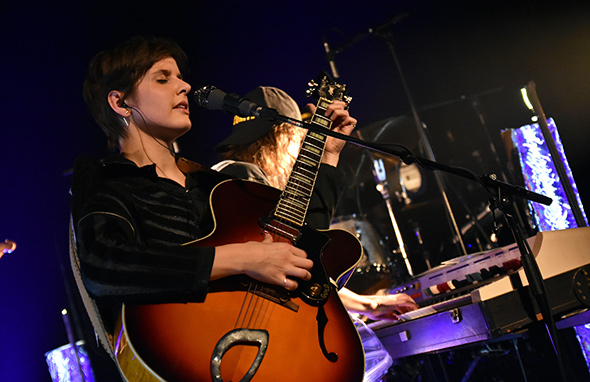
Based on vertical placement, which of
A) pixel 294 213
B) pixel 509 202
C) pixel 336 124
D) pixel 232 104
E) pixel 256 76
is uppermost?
pixel 256 76

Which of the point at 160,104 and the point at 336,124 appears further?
the point at 336,124

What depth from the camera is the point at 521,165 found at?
14.5ft

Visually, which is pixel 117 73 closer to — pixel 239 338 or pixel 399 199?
pixel 239 338

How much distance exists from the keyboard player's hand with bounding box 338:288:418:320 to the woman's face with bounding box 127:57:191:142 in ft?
4.43

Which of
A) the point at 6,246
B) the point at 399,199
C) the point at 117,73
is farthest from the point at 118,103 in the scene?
the point at 399,199

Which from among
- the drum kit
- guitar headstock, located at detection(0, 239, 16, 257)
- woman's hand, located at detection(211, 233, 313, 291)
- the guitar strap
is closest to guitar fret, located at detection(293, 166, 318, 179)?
woman's hand, located at detection(211, 233, 313, 291)

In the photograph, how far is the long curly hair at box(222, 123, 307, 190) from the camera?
3.28 meters

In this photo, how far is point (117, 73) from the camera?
227 centimetres

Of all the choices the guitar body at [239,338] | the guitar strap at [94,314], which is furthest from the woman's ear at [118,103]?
the guitar body at [239,338]

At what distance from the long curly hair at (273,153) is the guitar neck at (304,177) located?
0.89 meters

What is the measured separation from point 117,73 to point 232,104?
0.57m

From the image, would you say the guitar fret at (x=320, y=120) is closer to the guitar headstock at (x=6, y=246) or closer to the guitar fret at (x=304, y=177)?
the guitar fret at (x=304, y=177)

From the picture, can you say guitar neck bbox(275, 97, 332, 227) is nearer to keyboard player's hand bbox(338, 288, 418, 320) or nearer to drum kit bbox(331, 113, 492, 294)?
keyboard player's hand bbox(338, 288, 418, 320)

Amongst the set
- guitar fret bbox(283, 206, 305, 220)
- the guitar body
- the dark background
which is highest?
the dark background
